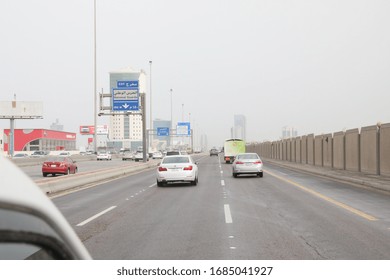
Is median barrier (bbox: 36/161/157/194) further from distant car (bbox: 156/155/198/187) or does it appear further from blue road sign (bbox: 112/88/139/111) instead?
blue road sign (bbox: 112/88/139/111)

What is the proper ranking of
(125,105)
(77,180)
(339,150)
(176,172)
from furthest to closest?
(125,105) < (339,150) < (77,180) < (176,172)

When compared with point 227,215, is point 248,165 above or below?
above

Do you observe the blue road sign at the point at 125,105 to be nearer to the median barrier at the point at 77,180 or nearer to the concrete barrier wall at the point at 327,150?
the median barrier at the point at 77,180

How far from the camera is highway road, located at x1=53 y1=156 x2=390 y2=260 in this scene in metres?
6.63

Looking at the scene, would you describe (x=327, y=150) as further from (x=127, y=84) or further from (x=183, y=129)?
(x=183, y=129)

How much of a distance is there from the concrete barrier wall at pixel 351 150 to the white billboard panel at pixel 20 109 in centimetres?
5661

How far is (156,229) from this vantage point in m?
8.91

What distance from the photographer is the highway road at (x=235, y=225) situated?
663 cm

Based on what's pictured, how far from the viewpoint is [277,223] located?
955cm

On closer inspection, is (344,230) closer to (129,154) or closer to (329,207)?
(329,207)

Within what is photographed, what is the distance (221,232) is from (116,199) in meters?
7.55

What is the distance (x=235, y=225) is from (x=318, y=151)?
30253mm

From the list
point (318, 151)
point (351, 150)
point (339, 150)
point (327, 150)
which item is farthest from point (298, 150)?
point (351, 150)

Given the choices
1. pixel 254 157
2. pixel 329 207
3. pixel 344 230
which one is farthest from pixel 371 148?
pixel 344 230
